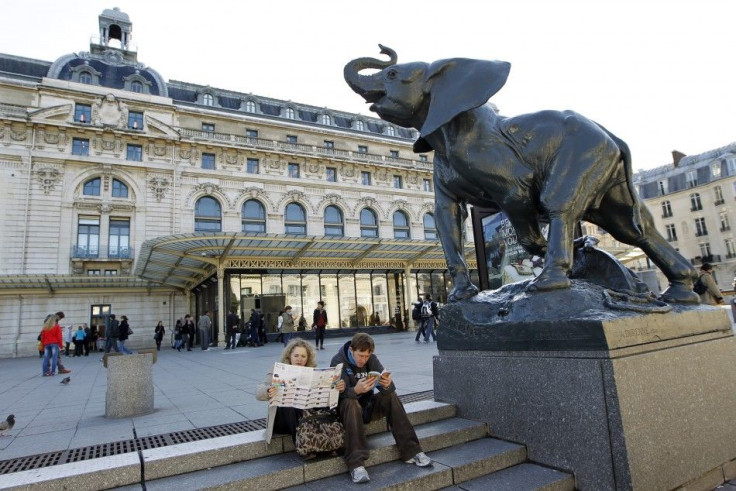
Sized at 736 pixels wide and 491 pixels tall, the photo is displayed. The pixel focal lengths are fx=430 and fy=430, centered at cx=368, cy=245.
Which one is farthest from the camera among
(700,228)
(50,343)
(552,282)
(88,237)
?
(700,228)

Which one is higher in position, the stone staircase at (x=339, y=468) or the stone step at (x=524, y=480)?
the stone staircase at (x=339, y=468)

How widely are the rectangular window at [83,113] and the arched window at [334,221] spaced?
1587 centimetres

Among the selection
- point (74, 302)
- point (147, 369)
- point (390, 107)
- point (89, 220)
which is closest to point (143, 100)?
point (89, 220)

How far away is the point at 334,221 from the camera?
3111 cm

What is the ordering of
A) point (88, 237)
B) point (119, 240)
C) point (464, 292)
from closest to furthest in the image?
1. point (464, 292)
2. point (88, 237)
3. point (119, 240)

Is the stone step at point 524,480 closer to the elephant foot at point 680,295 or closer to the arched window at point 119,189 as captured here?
the elephant foot at point 680,295

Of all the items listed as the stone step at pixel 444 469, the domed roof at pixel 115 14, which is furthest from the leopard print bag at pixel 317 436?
the domed roof at pixel 115 14

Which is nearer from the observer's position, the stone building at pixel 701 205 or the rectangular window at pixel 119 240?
the rectangular window at pixel 119 240

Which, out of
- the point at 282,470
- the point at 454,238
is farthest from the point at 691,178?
the point at 282,470

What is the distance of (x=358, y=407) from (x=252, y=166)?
2872 centimetres

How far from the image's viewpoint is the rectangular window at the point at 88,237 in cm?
2469

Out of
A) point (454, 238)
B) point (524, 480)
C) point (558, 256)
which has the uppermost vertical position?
point (454, 238)

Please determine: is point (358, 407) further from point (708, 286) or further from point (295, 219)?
point (295, 219)

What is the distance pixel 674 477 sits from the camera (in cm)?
245
